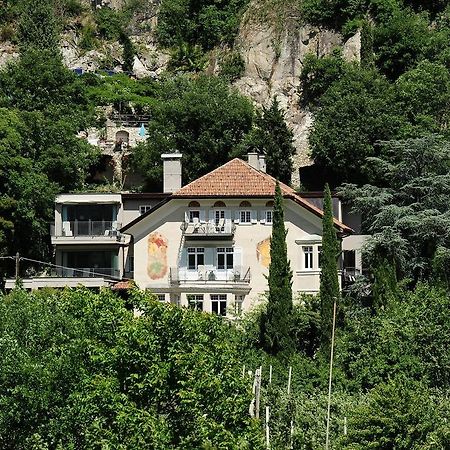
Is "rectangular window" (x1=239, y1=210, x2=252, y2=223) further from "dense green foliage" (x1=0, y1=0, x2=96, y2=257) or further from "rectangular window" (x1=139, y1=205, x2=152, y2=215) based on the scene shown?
"dense green foliage" (x1=0, y1=0, x2=96, y2=257)

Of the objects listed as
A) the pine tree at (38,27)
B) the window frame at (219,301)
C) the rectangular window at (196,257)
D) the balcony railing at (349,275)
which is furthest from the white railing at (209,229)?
the pine tree at (38,27)

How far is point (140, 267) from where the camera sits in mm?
54844

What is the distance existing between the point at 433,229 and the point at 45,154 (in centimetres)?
1959

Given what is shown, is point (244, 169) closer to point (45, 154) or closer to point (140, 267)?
point (140, 267)

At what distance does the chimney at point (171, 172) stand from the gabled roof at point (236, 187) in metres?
4.68

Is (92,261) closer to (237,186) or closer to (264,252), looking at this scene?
(237,186)

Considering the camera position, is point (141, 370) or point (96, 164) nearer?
point (141, 370)

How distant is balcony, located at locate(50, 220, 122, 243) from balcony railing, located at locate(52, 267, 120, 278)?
1367 mm

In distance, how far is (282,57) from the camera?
80938 mm

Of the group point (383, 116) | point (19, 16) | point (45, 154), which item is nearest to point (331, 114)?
point (383, 116)

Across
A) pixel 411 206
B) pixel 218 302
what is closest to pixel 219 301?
pixel 218 302

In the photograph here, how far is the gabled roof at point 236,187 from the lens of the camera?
5472 centimetres

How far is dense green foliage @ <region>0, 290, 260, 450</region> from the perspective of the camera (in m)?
31.5

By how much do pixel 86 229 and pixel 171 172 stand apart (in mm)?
4735
